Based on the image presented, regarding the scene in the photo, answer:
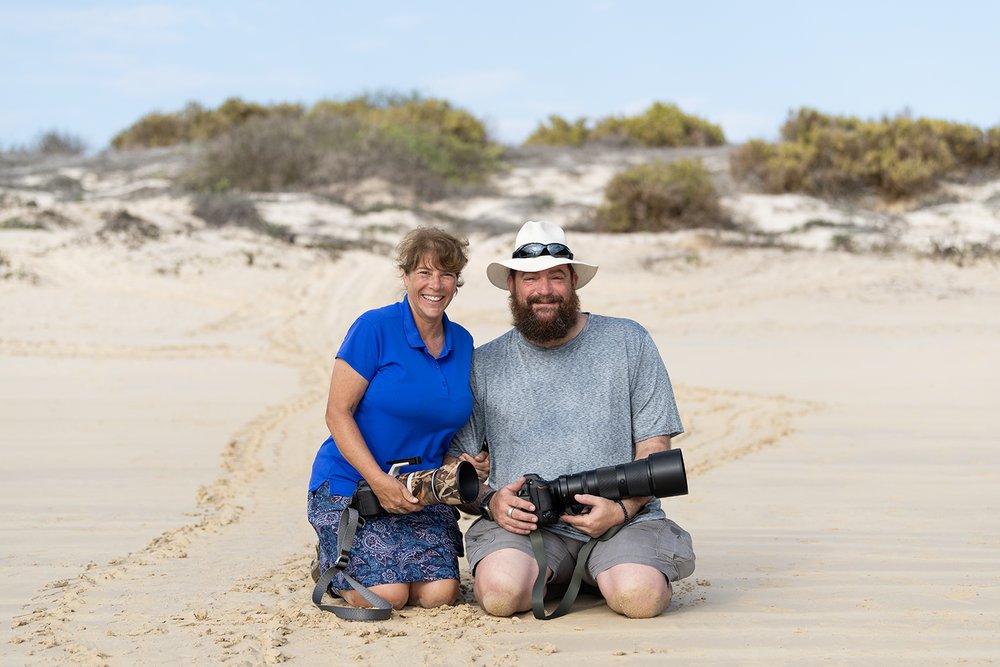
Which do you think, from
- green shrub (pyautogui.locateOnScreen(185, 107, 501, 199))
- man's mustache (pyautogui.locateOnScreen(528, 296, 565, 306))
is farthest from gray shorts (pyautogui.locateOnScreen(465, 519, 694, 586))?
green shrub (pyautogui.locateOnScreen(185, 107, 501, 199))

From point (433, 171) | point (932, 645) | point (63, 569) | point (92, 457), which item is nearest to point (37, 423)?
point (92, 457)

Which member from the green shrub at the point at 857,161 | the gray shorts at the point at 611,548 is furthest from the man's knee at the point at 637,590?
the green shrub at the point at 857,161

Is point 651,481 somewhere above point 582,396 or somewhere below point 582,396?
below

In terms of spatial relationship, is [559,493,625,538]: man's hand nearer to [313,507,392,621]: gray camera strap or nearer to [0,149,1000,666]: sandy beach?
[0,149,1000,666]: sandy beach

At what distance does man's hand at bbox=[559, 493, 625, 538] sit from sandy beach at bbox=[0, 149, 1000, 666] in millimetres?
310

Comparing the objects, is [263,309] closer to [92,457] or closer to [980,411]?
[92,457]

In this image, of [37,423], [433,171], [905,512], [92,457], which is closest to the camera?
[905,512]

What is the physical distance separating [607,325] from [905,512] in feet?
7.86

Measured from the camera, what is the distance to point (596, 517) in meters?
4.06

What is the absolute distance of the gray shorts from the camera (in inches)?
161

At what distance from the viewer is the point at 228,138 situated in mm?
24562

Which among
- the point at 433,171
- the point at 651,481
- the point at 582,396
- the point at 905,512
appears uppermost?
the point at 433,171

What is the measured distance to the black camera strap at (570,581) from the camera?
13.2ft

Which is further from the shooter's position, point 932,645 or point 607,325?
point 607,325
